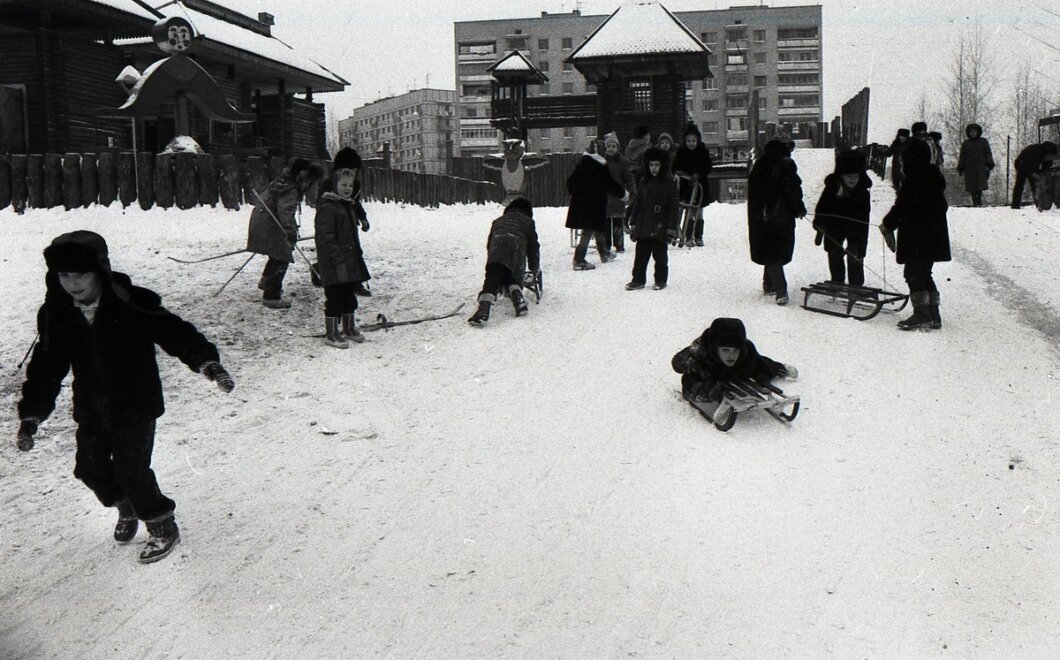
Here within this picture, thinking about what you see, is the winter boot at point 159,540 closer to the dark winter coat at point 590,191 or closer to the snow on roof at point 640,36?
the dark winter coat at point 590,191

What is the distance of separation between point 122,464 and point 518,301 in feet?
16.6

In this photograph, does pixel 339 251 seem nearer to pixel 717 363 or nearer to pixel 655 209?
pixel 717 363

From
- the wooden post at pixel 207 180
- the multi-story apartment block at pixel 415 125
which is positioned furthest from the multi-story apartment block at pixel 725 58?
the wooden post at pixel 207 180

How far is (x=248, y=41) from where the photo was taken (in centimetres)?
2391

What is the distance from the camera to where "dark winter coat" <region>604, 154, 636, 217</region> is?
12.5 metres

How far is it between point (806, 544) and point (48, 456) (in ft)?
14.8

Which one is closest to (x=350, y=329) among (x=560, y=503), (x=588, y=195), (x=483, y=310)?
(x=483, y=310)

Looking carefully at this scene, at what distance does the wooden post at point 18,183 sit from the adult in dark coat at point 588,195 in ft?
24.0

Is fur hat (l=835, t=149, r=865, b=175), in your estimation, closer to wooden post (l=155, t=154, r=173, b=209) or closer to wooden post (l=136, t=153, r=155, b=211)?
wooden post (l=155, t=154, r=173, b=209)

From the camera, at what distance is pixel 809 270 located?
11.4 m

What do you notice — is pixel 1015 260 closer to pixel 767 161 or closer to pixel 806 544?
pixel 767 161


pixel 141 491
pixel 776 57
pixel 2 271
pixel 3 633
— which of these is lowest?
pixel 3 633

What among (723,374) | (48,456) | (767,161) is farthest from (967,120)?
(48,456)

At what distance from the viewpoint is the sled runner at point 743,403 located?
5.85 meters
